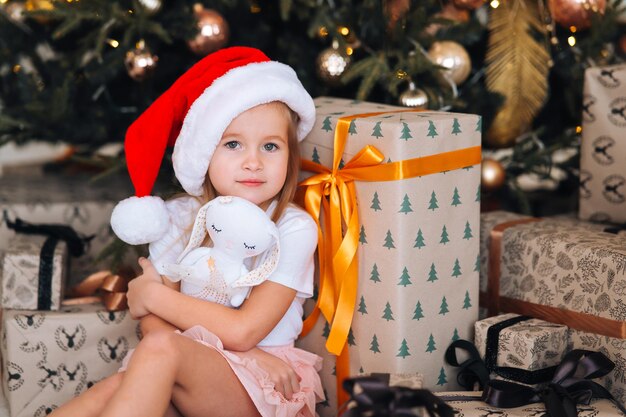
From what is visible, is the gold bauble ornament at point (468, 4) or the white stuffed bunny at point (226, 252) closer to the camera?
the white stuffed bunny at point (226, 252)

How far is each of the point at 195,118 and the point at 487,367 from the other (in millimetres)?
767

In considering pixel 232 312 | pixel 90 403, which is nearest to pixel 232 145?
pixel 232 312

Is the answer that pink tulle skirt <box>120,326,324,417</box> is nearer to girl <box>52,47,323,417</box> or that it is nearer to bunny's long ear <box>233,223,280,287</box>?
girl <box>52,47,323,417</box>

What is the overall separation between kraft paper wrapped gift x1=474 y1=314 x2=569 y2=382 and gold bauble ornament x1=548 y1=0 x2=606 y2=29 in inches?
35.0

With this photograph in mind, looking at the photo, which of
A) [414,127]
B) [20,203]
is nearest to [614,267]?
[414,127]

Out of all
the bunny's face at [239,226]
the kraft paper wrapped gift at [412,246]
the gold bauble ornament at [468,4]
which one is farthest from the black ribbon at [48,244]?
the gold bauble ornament at [468,4]

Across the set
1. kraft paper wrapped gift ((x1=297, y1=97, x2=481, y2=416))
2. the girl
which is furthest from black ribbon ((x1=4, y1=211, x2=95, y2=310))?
kraft paper wrapped gift ((x1=297, y1=97, x2=481, y2=416))

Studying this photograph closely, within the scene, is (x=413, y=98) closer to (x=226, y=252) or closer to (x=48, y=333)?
(x=226, y=252)

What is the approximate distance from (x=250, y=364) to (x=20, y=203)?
38.5 inches

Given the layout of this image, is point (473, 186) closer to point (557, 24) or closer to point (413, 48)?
point (413, 48)

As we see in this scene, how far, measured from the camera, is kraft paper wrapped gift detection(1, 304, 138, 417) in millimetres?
1770

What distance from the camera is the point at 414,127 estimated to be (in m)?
1.46

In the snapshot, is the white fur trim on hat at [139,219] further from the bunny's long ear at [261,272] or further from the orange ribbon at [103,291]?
the orange ribbon at [103,291]

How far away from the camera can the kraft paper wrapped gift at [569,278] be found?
154 cm
